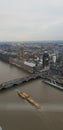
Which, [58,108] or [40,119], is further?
[58,108]

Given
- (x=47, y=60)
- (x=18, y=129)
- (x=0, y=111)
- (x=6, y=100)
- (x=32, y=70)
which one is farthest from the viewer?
(x=47, y=60)

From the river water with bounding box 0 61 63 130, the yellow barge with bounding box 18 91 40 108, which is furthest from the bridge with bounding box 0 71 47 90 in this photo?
the yellow barge with bounding box 18 91 40 108

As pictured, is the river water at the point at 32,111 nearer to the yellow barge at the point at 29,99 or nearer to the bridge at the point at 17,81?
the yellow barge at the point at 29,99

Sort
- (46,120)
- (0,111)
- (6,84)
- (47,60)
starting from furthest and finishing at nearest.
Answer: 1. (47,60)
2. (6,84)
3. (0,111)
4. (46,120)

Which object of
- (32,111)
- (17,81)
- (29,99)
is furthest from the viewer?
(17,81)

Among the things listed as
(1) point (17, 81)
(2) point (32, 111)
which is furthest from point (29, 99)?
(1) point (17, 81)

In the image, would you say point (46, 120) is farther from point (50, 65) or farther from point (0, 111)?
point (50, 65)

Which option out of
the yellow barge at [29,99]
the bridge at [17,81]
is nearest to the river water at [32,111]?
the yellow barge at [29,99]

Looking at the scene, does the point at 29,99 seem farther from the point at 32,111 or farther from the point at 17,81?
the point at 17,81

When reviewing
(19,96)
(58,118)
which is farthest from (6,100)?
(58,118)
